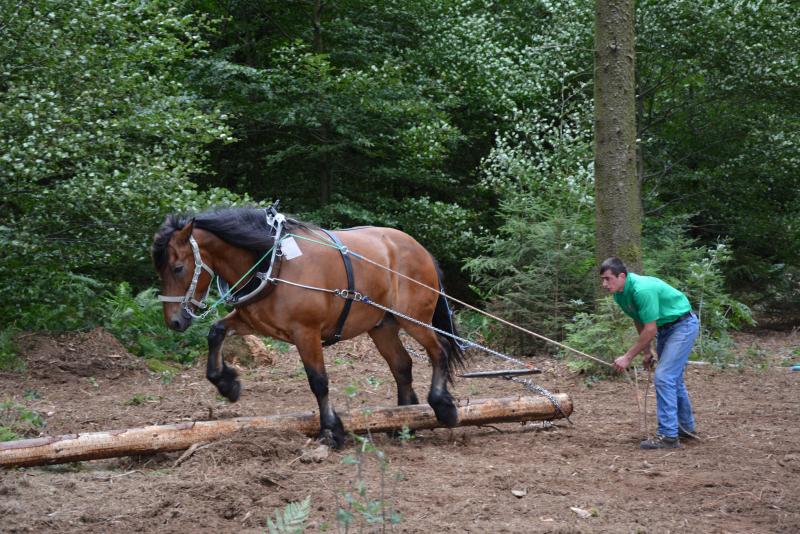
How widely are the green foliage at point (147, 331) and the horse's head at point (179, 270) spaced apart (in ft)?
16.0

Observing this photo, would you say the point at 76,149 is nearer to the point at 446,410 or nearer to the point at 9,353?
the point at 9,353

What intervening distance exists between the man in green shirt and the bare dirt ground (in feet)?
0.90

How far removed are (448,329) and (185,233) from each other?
106 inches

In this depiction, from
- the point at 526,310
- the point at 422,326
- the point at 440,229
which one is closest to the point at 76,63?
the point at 422,326

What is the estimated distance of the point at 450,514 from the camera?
15.9 feet

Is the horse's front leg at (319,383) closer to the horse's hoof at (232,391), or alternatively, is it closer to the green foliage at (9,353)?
the horse's hoof at (232,391)

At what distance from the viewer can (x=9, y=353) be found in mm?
9945

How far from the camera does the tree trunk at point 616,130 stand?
34.4 ft

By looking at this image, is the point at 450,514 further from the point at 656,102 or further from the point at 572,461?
the point at 656,102

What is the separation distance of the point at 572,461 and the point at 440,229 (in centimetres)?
994

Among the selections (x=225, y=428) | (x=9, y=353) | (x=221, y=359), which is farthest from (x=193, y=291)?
(x=9, y=353)

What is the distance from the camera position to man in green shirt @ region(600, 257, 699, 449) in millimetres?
6680

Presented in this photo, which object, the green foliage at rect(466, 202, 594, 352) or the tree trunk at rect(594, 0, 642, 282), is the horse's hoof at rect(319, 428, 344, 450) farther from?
the green foliage at rect(466, 202, 594, 352)

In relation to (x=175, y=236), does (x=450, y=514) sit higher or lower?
lower
